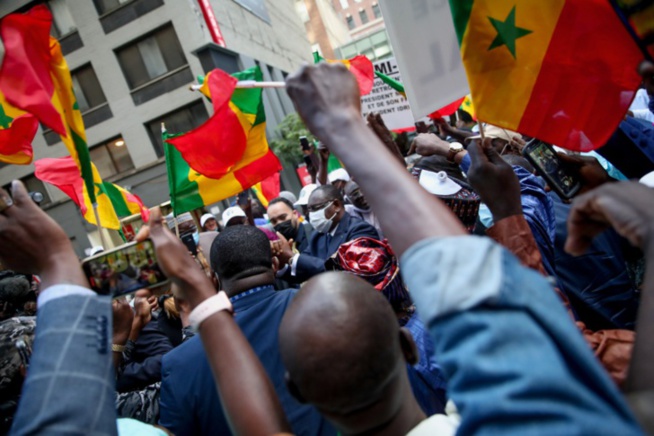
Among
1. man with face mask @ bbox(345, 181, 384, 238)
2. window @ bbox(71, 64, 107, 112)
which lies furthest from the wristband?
window @ bbox(71, 64, 107, 112)

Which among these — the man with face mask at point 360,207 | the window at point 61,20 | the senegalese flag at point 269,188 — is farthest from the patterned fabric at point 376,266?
the window at point 61,20

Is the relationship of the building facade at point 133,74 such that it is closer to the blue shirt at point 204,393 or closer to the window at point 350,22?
the blue shirt at point 204,393

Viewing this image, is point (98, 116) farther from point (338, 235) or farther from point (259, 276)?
point (259, 276)

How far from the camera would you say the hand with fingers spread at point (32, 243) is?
100 cm

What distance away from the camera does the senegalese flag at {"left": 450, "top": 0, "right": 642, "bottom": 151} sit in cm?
184

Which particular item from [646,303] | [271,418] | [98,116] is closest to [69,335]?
[271,418]

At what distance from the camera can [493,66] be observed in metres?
2.04

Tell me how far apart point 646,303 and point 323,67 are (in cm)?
76

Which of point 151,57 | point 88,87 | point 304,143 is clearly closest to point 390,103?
point 304,143

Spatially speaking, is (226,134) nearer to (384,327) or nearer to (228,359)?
(228,359)

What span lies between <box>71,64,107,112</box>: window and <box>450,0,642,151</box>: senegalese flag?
19.4 m

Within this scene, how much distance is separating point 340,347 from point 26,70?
2.19 m

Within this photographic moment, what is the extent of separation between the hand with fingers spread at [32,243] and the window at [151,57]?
1855 cm

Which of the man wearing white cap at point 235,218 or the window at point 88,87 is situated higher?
the window at point 88,87
